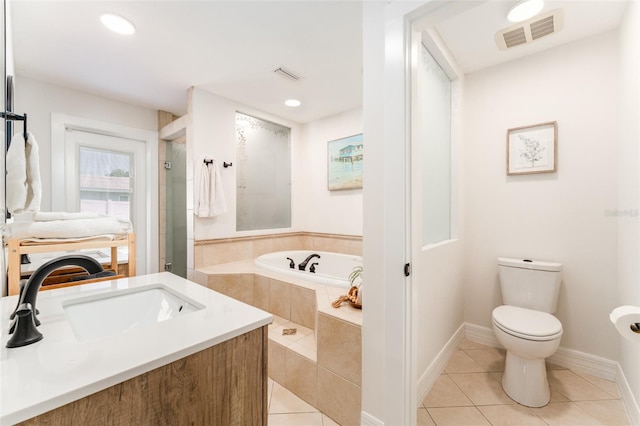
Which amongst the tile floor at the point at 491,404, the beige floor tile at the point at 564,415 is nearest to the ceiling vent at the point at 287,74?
the tile floor at the point at 491,404

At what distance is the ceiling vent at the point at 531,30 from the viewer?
5.32 ft

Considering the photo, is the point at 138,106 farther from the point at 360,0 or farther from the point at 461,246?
the point at 461,246

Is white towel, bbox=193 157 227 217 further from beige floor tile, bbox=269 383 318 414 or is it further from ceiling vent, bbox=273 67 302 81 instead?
beige floor tile, bbox=269 383 318 414

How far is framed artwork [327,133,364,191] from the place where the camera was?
9.79 feet

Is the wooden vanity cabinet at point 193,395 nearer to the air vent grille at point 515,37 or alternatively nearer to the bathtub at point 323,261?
the bathtub at point 323,261

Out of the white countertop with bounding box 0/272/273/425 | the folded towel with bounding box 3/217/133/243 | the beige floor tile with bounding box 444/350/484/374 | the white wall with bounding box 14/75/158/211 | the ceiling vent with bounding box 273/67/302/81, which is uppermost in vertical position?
the ceiling vent with bounding box 273/67/302/81

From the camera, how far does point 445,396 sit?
5.46 ft

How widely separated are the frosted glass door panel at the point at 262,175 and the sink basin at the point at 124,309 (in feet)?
5.54

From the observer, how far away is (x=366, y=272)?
4.42 ft

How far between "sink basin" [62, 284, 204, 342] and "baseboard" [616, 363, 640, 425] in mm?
2200

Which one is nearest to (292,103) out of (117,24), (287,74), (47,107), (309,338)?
(287,74)

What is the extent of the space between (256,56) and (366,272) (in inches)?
69.3

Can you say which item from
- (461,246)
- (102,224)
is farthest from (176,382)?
(461,246)

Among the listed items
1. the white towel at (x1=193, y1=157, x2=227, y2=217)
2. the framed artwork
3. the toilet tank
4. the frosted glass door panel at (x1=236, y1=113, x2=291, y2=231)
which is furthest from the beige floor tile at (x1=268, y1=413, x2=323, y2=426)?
the framed artwork
